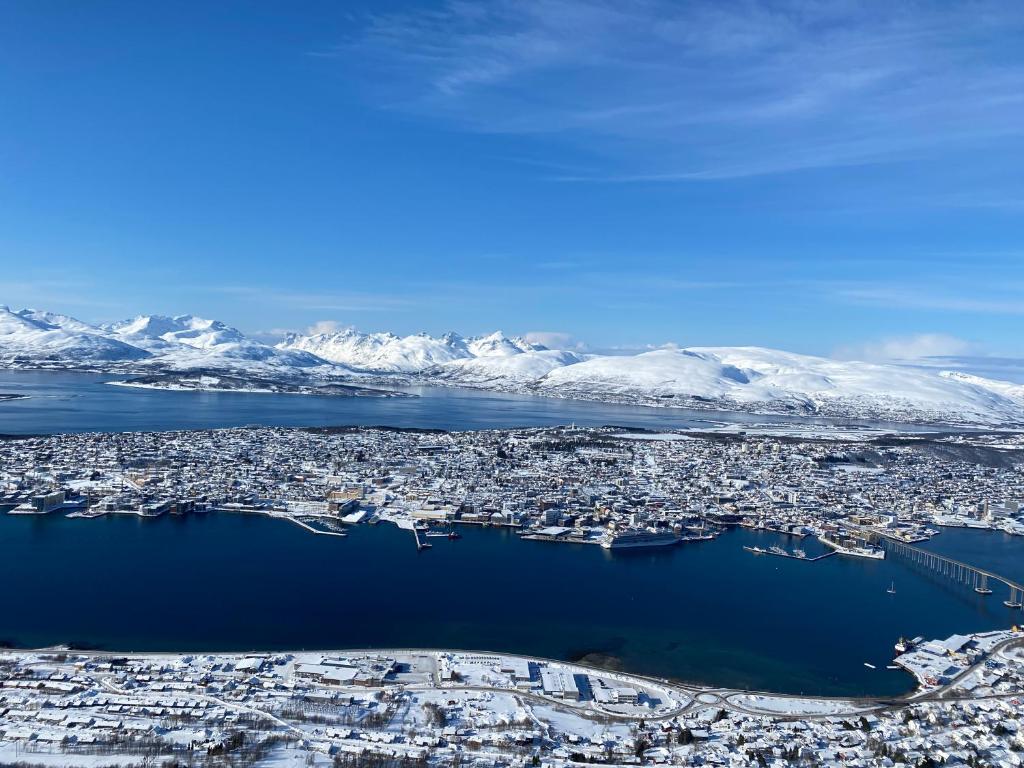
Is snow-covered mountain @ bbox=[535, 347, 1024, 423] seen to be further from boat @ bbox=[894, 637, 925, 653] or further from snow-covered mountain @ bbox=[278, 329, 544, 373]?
boat @ bbox=[894, 637, 925, 653]

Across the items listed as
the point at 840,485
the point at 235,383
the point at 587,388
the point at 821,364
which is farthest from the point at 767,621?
the point at 821,364

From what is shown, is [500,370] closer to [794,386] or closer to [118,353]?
[794,386]

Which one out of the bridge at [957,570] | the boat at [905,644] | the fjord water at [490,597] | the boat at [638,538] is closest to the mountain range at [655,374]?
the bridge at [957,570]

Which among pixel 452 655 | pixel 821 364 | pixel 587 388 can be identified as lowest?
pixel 452 655

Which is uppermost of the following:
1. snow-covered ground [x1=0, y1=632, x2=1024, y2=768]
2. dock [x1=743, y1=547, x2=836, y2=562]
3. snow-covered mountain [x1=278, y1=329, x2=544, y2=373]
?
snow-covered mountain [x1=278, y1=329, x2=544, y2=373]

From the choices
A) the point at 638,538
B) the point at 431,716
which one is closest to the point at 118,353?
the point at 638,538

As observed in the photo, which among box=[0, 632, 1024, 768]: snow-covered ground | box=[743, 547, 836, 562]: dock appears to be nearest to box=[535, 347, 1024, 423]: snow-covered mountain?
box=[743, 547, 836, 562]: dock

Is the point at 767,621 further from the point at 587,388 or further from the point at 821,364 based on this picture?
the point at 821,364
